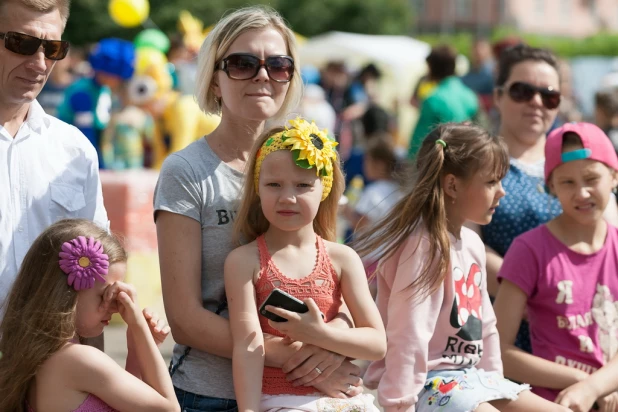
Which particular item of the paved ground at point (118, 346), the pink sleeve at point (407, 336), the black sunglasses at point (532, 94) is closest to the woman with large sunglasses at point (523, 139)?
the black sunglasses at point (532, 94)

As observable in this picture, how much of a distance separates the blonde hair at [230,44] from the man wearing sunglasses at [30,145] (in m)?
0.48

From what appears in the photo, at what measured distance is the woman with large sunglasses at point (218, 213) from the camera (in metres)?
3.26

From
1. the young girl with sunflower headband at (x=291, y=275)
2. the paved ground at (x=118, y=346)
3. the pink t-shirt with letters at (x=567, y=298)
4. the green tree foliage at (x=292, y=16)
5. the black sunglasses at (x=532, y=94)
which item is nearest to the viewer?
the young girl with sunflower headband at (x=291, y=275)

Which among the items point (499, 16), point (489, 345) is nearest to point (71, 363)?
point (489, 345)

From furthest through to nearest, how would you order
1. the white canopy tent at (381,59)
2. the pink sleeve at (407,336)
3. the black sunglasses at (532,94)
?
the white canopy tent at (381,59), the black sunglasses at (532,94), the pink sleeve at (407,336)

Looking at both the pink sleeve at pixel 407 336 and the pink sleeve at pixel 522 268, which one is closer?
the pink sleeve at pixel 407 336

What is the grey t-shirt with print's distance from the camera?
10.9 ft

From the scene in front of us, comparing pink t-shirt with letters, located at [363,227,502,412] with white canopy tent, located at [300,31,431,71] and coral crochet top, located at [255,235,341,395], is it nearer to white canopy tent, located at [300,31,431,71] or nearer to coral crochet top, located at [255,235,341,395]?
coral crochet top, located at [255,235,341,395]

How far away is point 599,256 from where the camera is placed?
4.25 metres

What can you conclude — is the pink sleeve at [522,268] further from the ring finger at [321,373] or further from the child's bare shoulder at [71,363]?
the child's bare shoulder at [71,363]

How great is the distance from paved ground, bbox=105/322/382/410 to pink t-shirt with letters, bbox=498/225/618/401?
365 cm

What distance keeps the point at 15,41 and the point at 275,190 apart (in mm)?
980

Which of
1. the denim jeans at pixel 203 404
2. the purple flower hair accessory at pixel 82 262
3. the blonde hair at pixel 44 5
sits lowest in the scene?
the denim jeans at pixel 203 404

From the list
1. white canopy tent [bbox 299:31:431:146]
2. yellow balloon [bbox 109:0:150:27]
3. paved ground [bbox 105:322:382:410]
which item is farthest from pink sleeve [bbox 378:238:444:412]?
white canopy tent [bbox 299:31:431:146]
